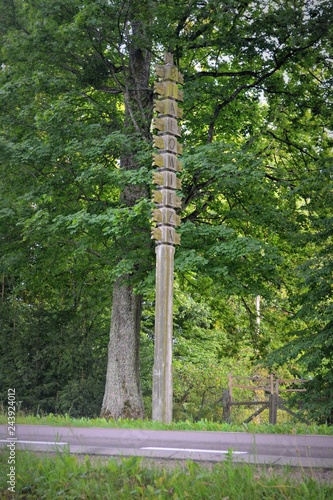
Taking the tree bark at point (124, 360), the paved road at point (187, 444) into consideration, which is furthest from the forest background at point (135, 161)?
the paved road at point (187, 444)

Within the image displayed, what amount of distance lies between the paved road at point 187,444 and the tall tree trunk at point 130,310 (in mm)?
8501

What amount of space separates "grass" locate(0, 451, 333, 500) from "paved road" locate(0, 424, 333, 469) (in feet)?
1.77

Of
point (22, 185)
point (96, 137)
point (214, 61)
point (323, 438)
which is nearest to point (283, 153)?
point (214, 61)

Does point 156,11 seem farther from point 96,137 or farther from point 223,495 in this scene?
point 223,495

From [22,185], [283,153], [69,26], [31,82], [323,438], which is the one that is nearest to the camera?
[323,438]

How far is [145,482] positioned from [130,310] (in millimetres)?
13889

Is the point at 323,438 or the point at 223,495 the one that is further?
the point at 323,438

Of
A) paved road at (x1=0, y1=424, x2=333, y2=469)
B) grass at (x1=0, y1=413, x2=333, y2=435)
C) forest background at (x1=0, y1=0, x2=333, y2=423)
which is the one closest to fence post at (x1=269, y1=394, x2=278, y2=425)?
forest background at (x1=0, y1=0, x2=333, y2=423)

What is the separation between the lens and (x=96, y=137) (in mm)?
19531

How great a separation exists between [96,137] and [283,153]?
19.2ft

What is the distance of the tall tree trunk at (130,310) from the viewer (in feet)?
62.2

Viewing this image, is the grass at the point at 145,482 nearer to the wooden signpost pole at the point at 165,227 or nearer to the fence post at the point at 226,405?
the wooden signpost pole at the point at 165,227

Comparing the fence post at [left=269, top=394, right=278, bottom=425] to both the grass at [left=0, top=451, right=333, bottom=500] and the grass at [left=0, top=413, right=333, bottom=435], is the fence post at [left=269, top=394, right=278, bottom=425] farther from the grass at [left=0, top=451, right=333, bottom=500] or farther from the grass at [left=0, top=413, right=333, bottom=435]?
the grass at [left=0, top=451, right=333, bottom=500]

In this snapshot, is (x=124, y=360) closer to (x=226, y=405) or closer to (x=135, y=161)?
(x=226, y=405)
